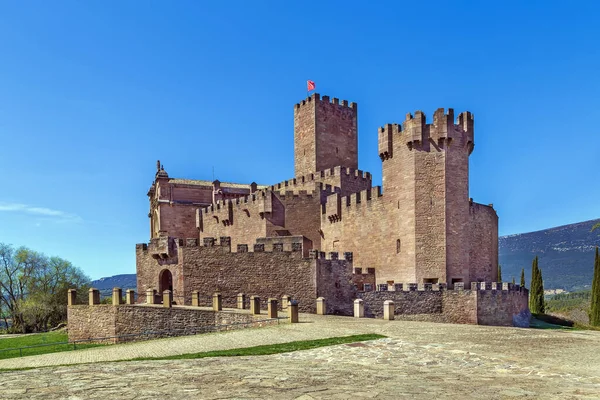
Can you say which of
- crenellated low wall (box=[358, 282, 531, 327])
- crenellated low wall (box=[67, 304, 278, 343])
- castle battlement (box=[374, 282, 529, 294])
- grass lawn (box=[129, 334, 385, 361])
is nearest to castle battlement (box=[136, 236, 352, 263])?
castle battlement (box=[374, 282, 529, 294])

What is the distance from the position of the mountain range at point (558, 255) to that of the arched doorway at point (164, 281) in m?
136

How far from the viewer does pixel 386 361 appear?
12.3 m

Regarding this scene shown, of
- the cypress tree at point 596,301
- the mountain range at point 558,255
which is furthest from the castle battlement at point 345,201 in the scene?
the mountain range at point 558,255

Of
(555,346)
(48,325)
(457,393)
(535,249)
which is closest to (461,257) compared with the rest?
(555,346)

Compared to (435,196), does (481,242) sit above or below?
below

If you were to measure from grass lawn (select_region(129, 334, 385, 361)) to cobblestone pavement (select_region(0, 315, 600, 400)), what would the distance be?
64cm

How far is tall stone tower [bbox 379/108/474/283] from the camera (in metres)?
28.9

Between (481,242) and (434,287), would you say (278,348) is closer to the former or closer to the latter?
(434,287)

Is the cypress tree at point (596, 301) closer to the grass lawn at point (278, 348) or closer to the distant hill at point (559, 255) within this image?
the grass lawn at point (278, 348)

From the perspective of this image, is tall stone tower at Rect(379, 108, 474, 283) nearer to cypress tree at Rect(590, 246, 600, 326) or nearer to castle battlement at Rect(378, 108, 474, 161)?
castle battlement at Rect(378, 108, 474, 161)

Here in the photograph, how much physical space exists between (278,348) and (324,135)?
30.2 metres

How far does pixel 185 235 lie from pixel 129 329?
19.9 m

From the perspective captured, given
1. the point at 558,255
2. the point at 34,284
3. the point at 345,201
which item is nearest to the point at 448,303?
the point at 345,201

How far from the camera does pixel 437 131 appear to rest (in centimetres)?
2955
